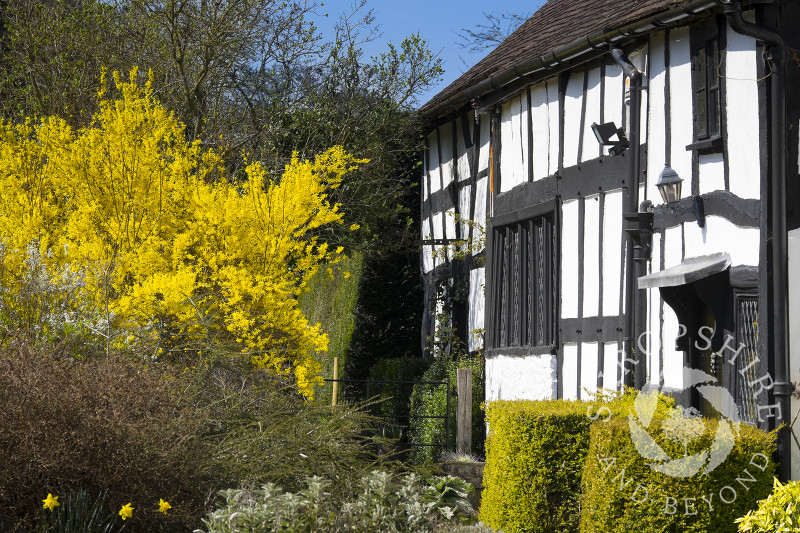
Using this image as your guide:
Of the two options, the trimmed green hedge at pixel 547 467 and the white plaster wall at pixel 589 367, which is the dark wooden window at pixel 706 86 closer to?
the trimmed green hedge at pixel 547 467

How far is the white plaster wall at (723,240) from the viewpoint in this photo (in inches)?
293

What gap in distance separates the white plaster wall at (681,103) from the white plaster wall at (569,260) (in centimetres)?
187

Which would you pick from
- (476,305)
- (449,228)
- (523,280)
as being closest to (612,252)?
(523,280)

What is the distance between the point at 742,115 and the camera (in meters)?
7.66

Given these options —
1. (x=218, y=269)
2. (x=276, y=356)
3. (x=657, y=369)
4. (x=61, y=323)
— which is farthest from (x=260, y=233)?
(x=657, y=369)

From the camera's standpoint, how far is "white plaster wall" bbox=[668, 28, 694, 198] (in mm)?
8367

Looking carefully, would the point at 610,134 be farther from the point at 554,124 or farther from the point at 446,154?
the point at 446,154

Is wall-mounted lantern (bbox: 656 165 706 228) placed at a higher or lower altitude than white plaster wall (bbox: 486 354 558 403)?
higher

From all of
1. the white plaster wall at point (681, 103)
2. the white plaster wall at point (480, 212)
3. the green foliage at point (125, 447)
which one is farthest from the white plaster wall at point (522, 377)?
the green foliage at point (125, 447)

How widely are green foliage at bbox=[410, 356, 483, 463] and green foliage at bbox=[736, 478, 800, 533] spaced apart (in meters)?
6.22

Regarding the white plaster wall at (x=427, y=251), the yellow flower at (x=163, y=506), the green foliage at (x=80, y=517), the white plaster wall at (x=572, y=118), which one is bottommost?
the green foliage at (x=80, y=517)

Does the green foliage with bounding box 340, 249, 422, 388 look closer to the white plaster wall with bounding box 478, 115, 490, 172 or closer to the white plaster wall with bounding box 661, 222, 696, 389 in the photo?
the white plaster wall with bounding box 478, 115, 490, 172

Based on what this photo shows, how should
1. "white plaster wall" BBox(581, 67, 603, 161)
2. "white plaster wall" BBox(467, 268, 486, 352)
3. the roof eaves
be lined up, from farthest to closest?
"white plaster wall" BBox(467, 268, 486, 352)
"white plaster wall" BBox(581, 67, 603, 161)
the roof eaves

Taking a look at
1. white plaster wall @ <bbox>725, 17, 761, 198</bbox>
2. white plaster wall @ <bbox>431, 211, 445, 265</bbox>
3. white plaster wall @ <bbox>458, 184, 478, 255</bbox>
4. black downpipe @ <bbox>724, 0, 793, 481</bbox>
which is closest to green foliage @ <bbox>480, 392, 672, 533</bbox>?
black downpipe @ <bbox>724, 0, 793, 481</bbox>
